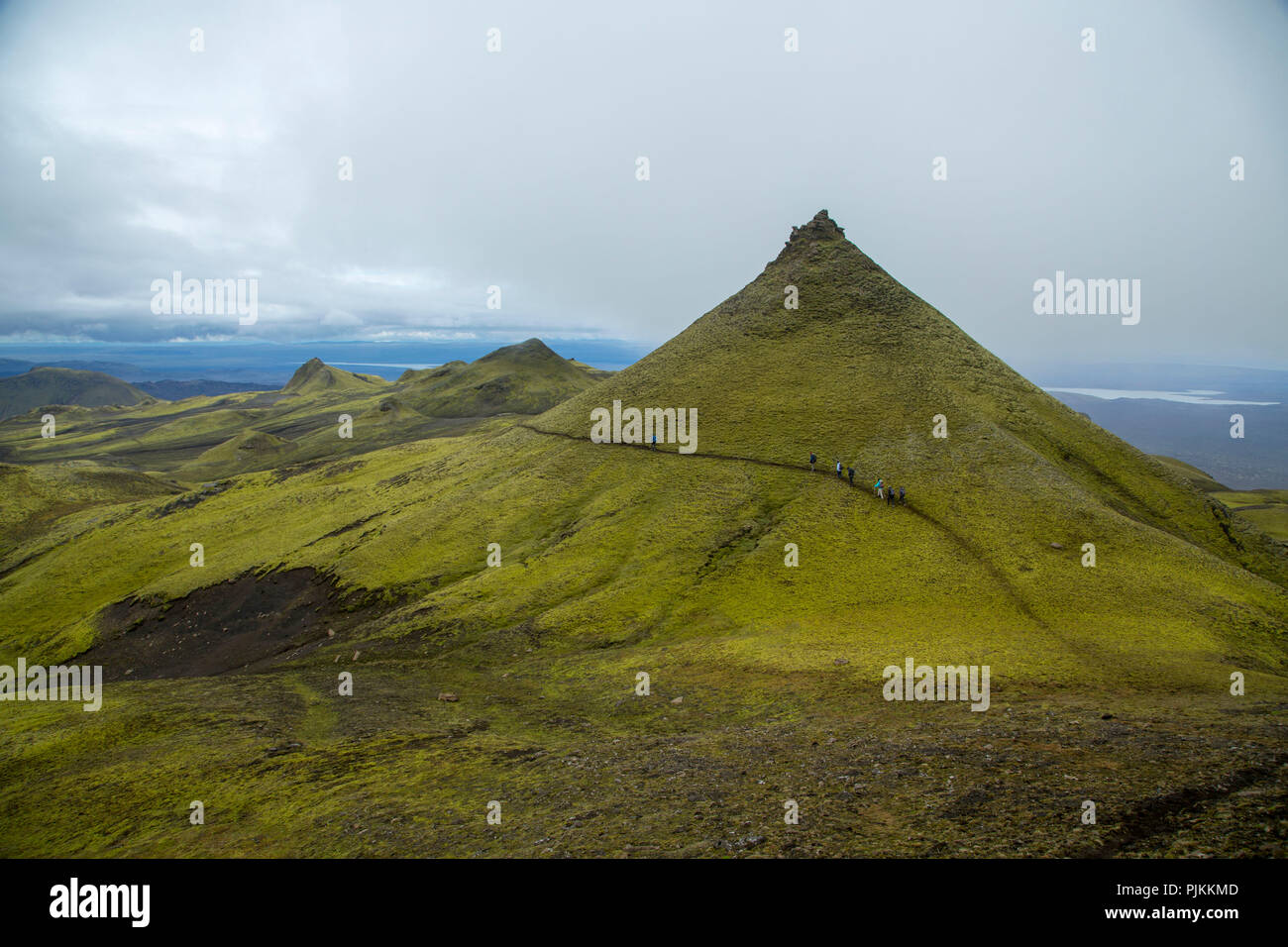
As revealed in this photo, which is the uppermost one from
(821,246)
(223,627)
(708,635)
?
(821,246)

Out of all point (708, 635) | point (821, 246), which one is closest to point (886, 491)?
point (708, 635)

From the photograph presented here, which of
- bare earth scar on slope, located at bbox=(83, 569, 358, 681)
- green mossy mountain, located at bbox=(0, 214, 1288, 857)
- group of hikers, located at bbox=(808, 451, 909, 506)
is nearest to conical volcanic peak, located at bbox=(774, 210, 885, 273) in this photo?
green mossy mountain, located at bbox=(0, 214, 1288, 857)

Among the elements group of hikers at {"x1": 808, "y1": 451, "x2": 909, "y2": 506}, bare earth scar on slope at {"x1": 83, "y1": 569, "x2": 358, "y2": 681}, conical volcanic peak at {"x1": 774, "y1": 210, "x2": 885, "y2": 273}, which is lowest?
bare earth scar on slope at {"x1": 83, "y1": 569, "x2": 358, "y2": 681}

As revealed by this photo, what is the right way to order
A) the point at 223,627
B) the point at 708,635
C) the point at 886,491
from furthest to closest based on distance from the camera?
the point at 886,491 → the point at 223,627 → the point at 708,635

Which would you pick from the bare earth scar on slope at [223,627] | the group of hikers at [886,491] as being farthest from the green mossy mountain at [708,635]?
the group of hikers at [886,491]

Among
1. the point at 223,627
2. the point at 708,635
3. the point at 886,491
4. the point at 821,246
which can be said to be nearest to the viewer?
the point at 708,635

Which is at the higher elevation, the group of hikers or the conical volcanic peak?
the conical volcanic peak

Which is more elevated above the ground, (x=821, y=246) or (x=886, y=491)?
(x=821, y=246)

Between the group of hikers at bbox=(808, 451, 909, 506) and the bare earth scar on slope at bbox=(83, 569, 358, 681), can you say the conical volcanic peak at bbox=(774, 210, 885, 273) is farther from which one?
the bare earth scar on slope at bbox=(83, 569, 358, 681)

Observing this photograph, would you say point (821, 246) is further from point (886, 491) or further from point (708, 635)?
Result: point (708, 635)

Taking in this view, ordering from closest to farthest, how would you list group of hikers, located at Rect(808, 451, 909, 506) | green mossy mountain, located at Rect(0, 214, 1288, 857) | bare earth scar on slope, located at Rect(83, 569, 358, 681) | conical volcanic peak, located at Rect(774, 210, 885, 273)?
green mossy mountain, located at Rect(0, 214, 1288, 857) → bare earth scar on slope, located at Rect(83, 569, 358, 681) → group of hikers, located at Rect(808, 451, 909, 506) → conical volcanic peak, located at Rect(774, 210, 885, 273)
